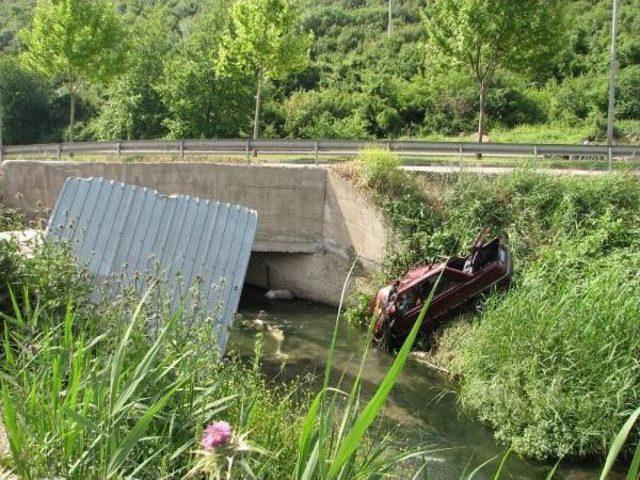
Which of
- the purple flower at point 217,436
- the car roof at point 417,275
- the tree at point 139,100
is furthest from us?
the tree at point 139,100

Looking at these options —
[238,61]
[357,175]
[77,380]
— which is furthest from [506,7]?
[77,380]

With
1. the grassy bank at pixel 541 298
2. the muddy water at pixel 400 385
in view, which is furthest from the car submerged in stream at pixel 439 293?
the muddy water at pixel 400 385

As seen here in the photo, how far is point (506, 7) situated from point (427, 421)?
496 inches

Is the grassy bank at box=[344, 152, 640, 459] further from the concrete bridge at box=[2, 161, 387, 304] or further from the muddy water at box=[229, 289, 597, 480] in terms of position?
the concrete bridge at box=[2, 161, 387, 304]

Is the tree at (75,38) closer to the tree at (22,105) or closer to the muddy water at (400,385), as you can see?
the tree at (22,105)

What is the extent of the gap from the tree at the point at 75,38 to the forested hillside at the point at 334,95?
767mm

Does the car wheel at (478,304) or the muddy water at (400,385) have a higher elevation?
the car wheel at (478,304)

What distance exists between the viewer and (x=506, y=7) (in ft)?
59.5

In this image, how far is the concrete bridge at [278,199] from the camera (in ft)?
52.9

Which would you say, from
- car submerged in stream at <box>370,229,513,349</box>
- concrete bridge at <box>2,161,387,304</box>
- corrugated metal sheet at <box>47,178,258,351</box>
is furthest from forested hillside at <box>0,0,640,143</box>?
corrugated metal sheet at <box>47,178,258,351</box>

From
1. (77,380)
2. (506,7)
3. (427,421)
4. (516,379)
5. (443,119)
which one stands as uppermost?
(506,7)

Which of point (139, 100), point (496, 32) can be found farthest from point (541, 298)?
point (139, 100)

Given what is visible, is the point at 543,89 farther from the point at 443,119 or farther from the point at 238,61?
the point at 238,61

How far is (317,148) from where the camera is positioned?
58.4ft
